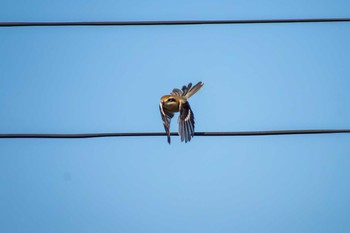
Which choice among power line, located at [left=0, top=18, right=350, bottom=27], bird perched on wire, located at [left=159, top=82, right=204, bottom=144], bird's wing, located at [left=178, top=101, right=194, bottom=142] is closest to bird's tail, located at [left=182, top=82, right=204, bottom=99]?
bird perched on wire, located at [left=159, top=82, right=204, bottom=144]

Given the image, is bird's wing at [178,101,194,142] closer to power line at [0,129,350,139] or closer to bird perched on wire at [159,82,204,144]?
bird perched on wire at [159,82,204,144]

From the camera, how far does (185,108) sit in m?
11.5

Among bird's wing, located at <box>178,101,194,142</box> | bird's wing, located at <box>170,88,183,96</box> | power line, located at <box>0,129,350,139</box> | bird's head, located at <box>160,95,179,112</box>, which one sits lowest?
power line, located at <box>0,129,350,139</box>

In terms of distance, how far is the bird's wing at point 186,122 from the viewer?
9.78 m

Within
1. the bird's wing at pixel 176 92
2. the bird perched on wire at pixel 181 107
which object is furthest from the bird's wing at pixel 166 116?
the bird's wing at pixel 176 92

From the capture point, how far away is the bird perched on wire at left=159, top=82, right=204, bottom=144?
34.9ft

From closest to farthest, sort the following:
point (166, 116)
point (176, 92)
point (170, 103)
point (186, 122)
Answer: point (186, 122), point (166, 116), point (170, 103), point (176, 92)

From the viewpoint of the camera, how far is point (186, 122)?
35.1 ft

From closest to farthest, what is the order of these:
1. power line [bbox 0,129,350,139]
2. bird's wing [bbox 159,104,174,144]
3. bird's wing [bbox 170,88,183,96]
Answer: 1. power line [bbox 0,129,350,139]
2. bird's wing [bbox 159,104,174,144]
3. bird's wing [bbox 170,88,183,96]

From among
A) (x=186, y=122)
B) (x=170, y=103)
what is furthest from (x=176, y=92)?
(x=186, y=122)

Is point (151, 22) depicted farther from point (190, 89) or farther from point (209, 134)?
point (190, 89)

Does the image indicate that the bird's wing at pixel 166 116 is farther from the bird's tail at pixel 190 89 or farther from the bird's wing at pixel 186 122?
the bird's tail at pixel 190 89

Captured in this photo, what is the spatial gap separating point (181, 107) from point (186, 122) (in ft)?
2.71

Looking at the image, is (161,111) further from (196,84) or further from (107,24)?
(107,24)
